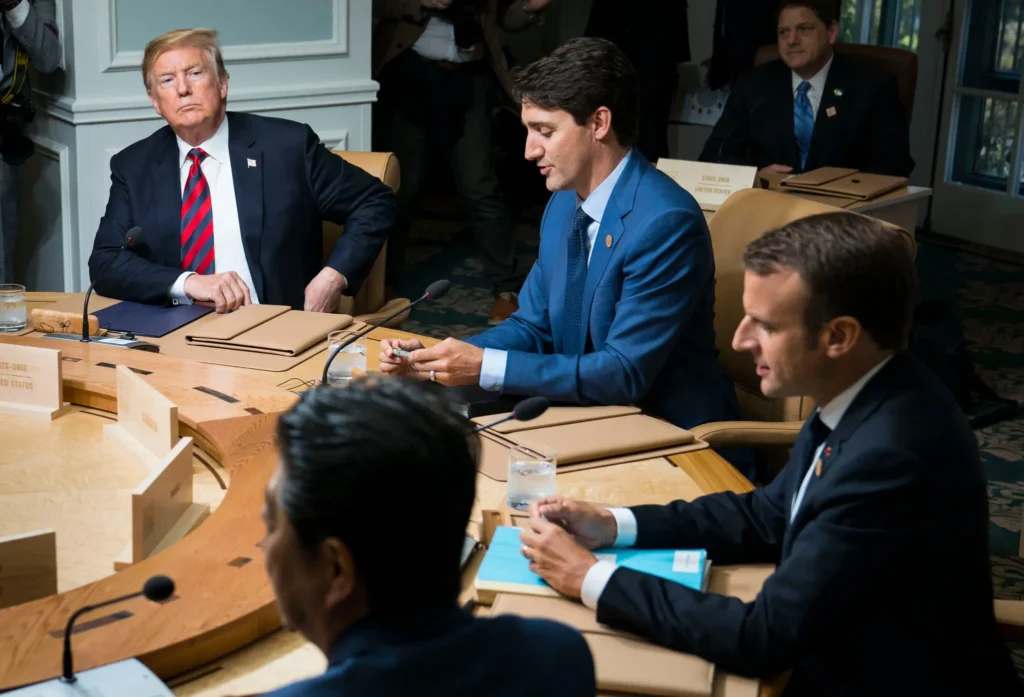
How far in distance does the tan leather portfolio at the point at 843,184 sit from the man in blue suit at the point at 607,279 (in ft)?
5.03

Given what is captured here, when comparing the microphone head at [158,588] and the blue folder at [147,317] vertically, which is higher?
the microphone head at [158,588]

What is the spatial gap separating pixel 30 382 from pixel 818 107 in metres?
3.35

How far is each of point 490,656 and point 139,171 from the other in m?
2.49

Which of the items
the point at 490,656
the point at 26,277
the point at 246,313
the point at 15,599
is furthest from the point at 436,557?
the point at 26,277

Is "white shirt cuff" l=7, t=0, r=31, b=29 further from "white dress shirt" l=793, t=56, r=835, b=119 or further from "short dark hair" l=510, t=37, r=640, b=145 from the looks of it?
"white dress shirt" l=793, t=56, r=835, b=119

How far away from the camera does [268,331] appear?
2635mm

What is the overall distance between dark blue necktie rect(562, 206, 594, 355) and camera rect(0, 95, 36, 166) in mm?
2335

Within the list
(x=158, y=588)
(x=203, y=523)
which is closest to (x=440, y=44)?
(x=203, y=523)

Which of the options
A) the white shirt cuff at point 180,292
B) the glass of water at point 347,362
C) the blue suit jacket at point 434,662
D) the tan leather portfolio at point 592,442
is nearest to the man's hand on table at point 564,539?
the tan leather portfolio at point 592,442

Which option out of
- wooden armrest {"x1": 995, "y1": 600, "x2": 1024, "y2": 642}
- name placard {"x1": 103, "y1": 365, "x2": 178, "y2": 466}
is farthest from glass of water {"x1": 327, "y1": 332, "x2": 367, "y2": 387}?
wooden armrest {"x1": 995, "y1": 600, "x2": 1024, "y2": 642}

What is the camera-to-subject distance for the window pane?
6.38 metres

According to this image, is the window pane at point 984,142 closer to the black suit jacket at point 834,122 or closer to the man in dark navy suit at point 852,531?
the black suit jacket at point 834,122

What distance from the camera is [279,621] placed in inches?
61.0

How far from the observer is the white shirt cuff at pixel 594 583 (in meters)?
1.55
